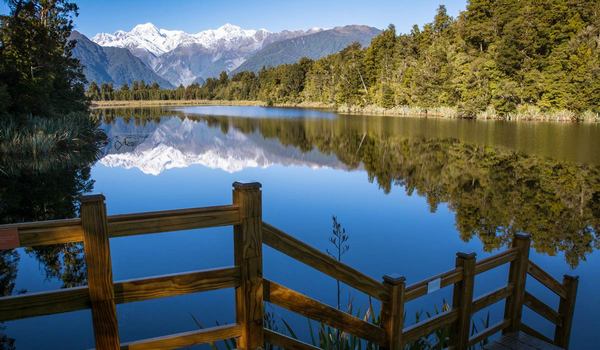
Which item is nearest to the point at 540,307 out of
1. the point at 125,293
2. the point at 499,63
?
the point at 125,293

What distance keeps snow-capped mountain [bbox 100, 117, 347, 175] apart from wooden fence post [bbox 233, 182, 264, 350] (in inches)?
724

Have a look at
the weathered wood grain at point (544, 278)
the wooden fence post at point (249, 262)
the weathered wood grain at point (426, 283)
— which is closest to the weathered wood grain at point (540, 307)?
the weathered wood grain at point (544, 278)

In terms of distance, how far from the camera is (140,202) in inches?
579

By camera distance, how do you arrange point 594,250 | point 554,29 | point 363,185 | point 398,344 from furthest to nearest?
point 554,29 < point 363,185 < point 594,250 < point 398,344

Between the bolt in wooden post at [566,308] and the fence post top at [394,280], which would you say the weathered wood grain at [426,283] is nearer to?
the fence post top at [394,280]

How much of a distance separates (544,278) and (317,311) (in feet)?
9.20

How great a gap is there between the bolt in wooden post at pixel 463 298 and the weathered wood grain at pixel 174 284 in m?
2.10

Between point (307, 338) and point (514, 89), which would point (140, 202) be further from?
point (514, 89)

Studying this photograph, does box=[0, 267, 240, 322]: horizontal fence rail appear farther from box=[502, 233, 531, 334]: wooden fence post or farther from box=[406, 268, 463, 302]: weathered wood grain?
box=[502, 233, 531, 334]: wooden fence post

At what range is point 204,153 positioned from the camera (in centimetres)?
2727

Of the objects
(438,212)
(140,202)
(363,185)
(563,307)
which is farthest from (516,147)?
(563,307)

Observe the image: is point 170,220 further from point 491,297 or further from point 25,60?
point 25,60

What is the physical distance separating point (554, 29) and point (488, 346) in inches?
2090

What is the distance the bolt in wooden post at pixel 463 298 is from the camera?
12.4 ft
